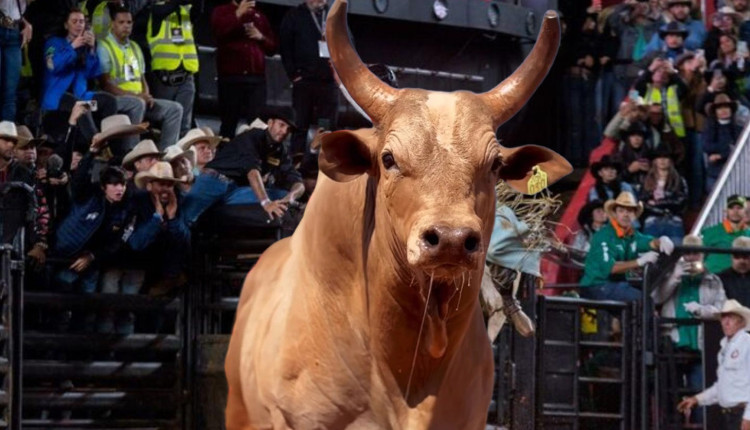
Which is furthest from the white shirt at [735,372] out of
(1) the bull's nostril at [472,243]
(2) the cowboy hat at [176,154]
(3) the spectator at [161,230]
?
(1) the bull's nostril at [472,243]

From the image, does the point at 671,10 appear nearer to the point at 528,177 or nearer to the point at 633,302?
the point at 633,302

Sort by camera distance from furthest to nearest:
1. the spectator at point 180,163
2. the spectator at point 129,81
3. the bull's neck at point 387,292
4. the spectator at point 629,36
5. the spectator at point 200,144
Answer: the spectator at point 629,36 < the spectator at point 129,81 < the spectator at point 200,144 < the spectator at point 180,163 < the bull's neck at point 387,292

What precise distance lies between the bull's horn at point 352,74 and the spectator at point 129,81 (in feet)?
20.6

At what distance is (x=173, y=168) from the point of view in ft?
37.0

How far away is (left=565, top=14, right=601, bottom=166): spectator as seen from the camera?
61.6 ft

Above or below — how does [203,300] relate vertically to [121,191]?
below

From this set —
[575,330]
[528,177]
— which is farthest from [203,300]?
[528,177]

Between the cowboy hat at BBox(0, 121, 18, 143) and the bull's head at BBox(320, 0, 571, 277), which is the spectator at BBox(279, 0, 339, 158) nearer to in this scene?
the cowboy hat at BBox(0, 121, 18, 143)

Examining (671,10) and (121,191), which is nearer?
(121,191)

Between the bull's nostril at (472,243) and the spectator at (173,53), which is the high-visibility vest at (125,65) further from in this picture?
the bull's nostril at (472,243)

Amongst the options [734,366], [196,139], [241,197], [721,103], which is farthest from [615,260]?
[241,197]

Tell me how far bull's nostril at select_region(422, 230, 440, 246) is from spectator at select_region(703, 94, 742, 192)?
1178cm

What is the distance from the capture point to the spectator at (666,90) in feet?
56.3

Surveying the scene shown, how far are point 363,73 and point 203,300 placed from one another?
4572 mm
